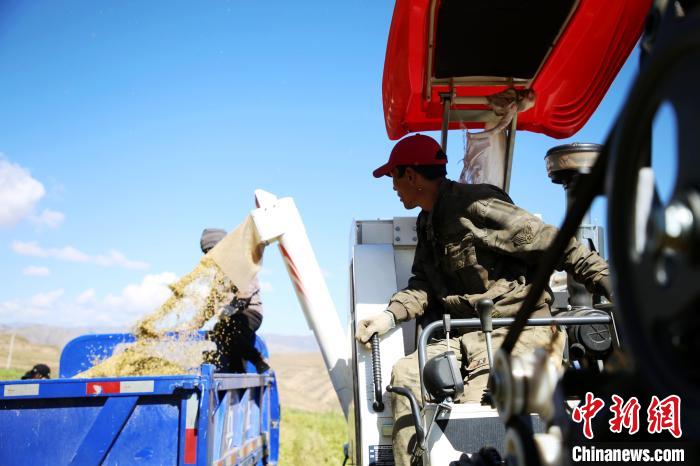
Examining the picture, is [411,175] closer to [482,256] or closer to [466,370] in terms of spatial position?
[482,256]

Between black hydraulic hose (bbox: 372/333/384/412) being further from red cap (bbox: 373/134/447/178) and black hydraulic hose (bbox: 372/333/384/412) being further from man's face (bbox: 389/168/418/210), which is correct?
red cap (bbox: 373/134/447/178)

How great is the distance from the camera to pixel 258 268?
18.7 ft

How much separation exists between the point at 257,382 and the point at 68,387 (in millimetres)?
2470

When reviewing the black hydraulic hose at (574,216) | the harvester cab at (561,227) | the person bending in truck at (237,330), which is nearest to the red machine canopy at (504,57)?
the harvester cab at (561,227)

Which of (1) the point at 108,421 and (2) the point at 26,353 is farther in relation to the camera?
(2) the point at 26,353

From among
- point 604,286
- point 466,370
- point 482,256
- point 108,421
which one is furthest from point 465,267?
point 108,421

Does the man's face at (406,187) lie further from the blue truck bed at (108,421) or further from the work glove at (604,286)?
the blue truck bed at (108,421)

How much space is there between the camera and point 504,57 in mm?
3957

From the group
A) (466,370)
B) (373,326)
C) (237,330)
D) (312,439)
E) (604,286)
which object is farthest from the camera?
(312,439)

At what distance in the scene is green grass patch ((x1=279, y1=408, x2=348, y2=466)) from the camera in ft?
28.7

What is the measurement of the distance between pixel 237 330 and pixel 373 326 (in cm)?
313

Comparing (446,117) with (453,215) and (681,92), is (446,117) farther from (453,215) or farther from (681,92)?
(681,92)

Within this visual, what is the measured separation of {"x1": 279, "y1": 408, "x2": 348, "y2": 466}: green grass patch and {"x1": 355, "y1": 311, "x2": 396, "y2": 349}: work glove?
5.41 meters

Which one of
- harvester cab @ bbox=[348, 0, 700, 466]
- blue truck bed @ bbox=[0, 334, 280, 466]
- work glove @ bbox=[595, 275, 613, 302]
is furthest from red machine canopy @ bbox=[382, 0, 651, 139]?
blue truck bed @ bbox=[0, 334, 280, 466]
